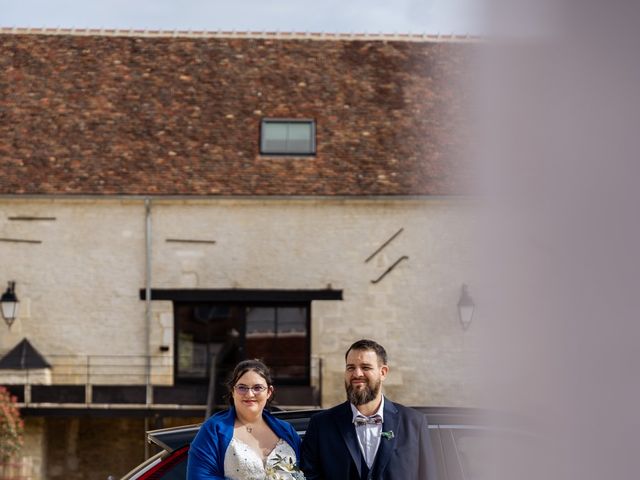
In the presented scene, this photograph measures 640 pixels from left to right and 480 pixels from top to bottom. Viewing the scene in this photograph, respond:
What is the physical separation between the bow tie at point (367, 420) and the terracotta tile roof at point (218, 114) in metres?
17.8

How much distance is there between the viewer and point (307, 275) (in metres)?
22.0

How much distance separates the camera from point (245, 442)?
179 inches

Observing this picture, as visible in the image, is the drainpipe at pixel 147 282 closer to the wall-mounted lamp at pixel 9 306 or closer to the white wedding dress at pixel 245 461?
the wall-mounted lamp at pixel 9 306

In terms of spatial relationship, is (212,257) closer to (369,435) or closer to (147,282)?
(147,282)

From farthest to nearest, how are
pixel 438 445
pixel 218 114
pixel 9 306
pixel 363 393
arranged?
pixel 218 114 → pixel 9 306 → pixel 438 445 → pixel 363 393

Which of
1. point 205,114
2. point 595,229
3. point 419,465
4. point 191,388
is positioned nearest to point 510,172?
point 595,229

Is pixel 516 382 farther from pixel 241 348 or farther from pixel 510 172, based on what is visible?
pixel 241 348

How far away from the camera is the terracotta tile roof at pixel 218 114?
22.2 m

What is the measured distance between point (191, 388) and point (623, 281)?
63.5ft

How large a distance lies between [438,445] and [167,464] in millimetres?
1340

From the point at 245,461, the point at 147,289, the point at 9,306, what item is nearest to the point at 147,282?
the point at 147,289

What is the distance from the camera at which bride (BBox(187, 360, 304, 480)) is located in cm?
448

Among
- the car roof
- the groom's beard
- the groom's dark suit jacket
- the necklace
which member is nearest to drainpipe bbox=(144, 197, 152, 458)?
the car roof

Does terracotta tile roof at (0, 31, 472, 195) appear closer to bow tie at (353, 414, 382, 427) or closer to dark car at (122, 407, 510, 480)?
dark car at (122, 407, 510, 480)
